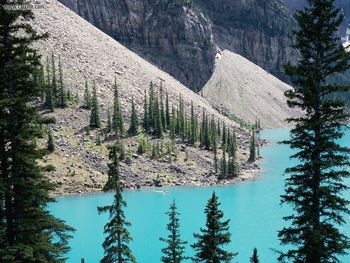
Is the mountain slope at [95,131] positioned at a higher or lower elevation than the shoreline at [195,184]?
higher

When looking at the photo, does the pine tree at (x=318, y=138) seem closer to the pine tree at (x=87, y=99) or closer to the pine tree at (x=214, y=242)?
the pine tree at (x=214, y=242)

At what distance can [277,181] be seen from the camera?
4441 inches

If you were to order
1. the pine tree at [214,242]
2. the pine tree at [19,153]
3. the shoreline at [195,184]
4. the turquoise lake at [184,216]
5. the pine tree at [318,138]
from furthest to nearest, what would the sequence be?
the shoreline at [195,184], the turquoise lake at [184,216], the pine tree at [214,242], the pine tree at [318,138], the pine tree at [19,153]

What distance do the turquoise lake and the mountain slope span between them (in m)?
7.16

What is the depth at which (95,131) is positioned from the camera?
127 meters

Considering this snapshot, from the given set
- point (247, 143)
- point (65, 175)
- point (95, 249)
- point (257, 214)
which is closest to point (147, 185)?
point (65, 175)

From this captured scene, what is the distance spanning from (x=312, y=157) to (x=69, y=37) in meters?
176

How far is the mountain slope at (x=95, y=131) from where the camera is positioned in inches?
4237

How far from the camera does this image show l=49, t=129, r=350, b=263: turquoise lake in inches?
2488

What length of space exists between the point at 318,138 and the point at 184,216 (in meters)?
67.7

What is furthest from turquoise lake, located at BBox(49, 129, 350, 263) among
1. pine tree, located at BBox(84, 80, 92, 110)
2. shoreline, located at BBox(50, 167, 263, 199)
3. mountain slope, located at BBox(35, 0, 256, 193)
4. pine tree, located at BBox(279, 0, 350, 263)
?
pine tree, located at BBox(84, 80, 92, 110)

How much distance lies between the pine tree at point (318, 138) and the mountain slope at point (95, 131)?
8727 cm

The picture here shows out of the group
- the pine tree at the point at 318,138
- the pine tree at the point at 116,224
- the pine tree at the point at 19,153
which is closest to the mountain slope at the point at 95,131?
the pine tree at the point at 116,224

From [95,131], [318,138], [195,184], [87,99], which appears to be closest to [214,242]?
[318,138]
